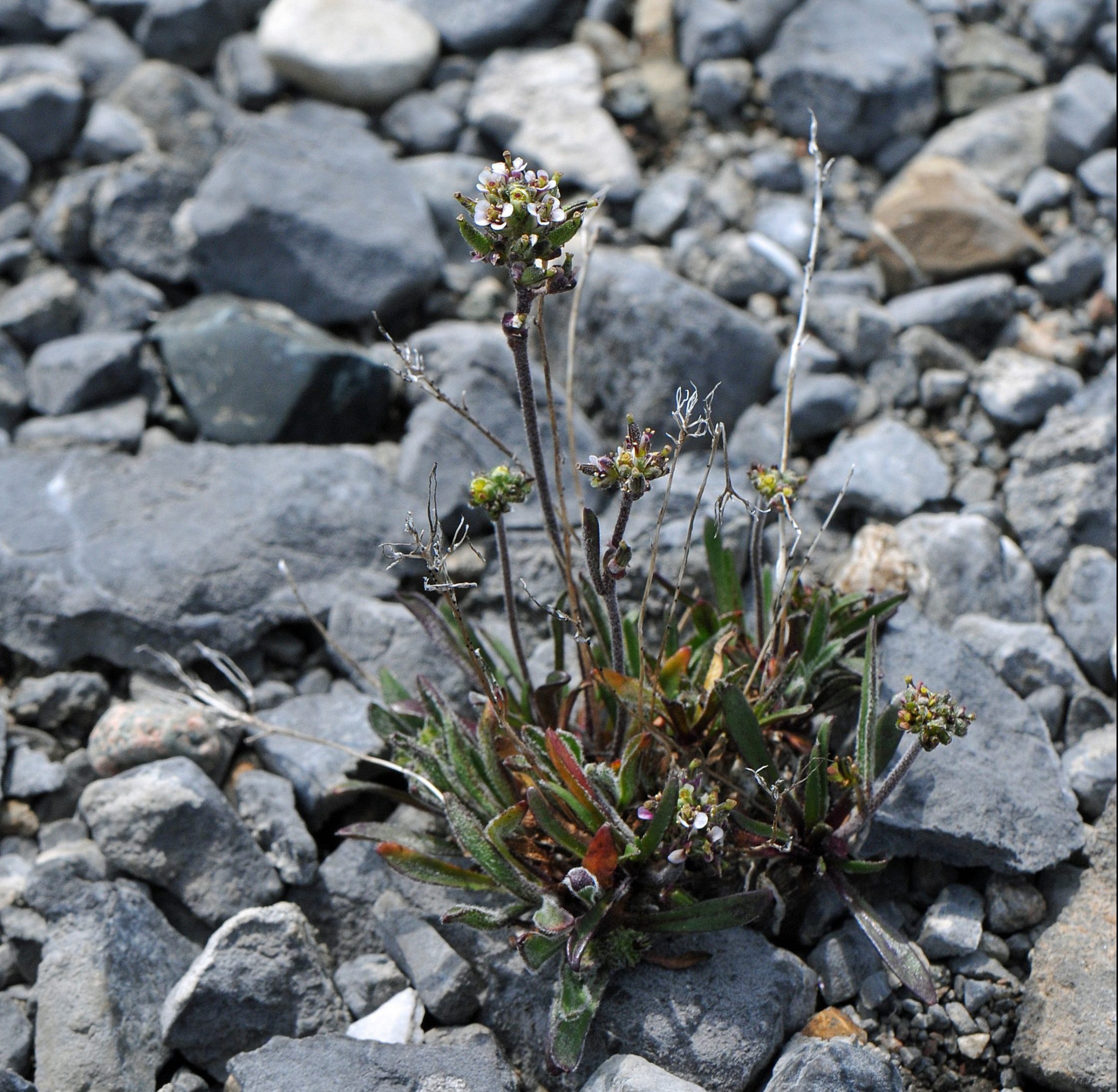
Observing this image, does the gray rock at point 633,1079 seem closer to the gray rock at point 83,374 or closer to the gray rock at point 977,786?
the gray rock at point 977,786

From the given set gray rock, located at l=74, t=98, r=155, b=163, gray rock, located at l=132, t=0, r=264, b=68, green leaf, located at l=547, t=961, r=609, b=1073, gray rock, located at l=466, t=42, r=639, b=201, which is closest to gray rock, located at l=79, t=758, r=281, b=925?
green leaf, located at l=547, t=961, r=609, b=1073

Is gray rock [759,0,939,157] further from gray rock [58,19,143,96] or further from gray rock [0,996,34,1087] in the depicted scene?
gray rock [0,996,34,1087]

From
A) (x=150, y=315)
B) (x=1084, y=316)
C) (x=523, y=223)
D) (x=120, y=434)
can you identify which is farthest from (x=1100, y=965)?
(x=150, y=315)

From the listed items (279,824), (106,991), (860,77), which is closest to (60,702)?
(279,824)

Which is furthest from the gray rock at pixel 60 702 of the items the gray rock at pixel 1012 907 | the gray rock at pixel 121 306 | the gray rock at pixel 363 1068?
the gray rock at pixel 1012 907

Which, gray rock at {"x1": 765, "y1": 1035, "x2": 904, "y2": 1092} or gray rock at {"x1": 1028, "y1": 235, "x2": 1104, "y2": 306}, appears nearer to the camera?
gray rock at {"x1": 765, "y1": 1035, "x2": 904, "y2": 1092}
